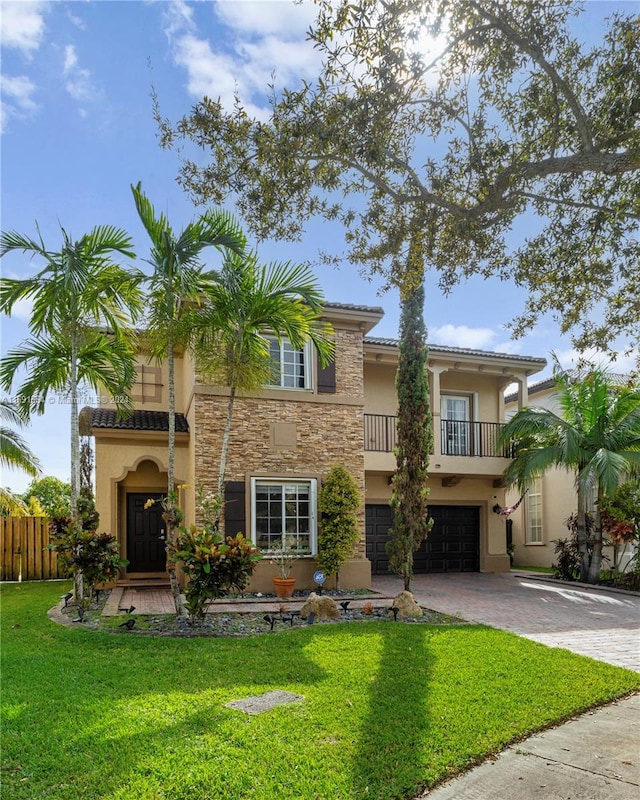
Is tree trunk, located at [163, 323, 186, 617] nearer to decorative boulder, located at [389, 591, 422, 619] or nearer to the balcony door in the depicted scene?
decorative boulder, located at [389, 591, 422, 619]

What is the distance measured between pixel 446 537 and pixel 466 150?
48.9 ft

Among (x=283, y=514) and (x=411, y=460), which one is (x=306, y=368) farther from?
(x=411, y=460)

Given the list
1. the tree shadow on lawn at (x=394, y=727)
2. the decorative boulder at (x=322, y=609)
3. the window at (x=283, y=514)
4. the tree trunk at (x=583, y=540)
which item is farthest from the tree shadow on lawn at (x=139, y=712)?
the tree trunk at (x=583, y=540)

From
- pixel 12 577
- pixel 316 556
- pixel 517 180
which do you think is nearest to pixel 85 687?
pixel 517 180

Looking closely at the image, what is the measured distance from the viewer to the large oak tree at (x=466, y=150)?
5906mm

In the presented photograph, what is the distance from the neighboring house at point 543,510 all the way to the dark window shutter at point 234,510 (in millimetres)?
11357

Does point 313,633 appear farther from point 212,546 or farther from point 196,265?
point 196,265

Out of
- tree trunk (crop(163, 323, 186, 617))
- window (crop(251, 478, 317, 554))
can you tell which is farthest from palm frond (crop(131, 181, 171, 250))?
window (crop(251, 478, 317, 554))

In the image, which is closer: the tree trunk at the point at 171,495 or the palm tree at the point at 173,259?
the tree trunk at the point at 171,495

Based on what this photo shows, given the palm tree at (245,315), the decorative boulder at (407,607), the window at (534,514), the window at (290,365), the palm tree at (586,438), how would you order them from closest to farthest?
the palm tree at (245,315), the decorative boulder at (407,607), the window at (290,365), the palm tree at (586,438), the window at (534,514)

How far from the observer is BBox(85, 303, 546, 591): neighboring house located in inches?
562

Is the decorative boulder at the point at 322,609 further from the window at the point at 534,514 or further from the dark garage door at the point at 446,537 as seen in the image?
the window at the point at 534,514

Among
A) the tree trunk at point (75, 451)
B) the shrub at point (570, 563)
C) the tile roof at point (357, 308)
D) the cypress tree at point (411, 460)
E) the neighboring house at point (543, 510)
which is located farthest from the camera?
the neighboring house at point (543, 510)

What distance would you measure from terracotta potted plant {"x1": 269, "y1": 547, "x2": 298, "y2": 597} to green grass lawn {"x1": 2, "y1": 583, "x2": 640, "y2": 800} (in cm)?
400
